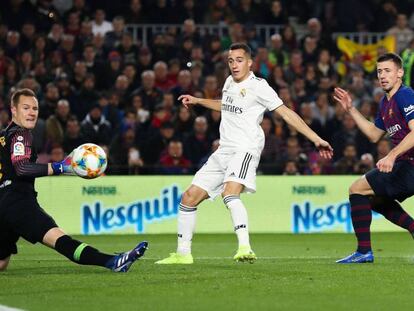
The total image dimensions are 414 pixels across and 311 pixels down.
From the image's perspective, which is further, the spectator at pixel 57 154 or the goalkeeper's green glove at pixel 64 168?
the spectator at pixel 57 154

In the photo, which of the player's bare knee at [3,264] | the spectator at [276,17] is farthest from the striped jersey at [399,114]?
the spectator at [276,17]

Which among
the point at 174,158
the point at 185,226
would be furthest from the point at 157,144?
the point at 185,226

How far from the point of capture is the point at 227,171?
436 inches

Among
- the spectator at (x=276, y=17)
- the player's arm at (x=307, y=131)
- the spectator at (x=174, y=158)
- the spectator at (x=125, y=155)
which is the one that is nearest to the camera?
the player's arm at (x=307, y=131)

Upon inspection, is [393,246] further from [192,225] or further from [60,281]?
[60,281]

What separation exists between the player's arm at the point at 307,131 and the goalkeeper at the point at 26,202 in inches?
81.5

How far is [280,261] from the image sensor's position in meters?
11.6

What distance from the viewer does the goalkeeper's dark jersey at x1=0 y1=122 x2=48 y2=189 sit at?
963cm

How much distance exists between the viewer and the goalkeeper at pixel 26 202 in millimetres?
9500

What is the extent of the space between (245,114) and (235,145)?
334 millimetres

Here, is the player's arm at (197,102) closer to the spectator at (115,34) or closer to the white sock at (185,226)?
the white sock at (185,226)

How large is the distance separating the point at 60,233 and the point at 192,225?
6.67ft

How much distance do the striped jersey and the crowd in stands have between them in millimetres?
8197

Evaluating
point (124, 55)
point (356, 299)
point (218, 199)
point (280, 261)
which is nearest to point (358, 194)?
point (280, 261)
